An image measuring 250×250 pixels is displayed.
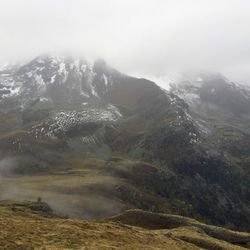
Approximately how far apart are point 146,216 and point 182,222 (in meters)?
10.5

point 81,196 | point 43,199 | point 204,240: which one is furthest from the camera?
point 81,196

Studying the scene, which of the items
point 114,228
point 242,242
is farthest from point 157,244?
point 242,242

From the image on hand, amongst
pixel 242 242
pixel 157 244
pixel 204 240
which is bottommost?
pixel 242 242

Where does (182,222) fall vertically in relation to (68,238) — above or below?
below

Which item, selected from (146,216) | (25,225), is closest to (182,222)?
(146,216)

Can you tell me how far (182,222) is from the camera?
77688 millimetres

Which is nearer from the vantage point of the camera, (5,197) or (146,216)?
(146,216)

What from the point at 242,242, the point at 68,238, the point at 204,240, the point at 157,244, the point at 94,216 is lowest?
the point at 94,216

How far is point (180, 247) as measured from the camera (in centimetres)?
4375

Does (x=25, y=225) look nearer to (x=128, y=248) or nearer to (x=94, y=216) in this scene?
(x=128, y=248)

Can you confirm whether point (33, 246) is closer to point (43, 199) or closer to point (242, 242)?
point (242, 242)

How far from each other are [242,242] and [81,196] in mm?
145251

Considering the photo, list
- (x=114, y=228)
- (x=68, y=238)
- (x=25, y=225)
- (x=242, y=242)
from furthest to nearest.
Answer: (x=242, y=242)
(x=114, y=228)
(x=25, y=225)
(x=68, y=238)

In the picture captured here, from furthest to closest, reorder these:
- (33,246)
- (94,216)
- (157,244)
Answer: (94,216) < (157,244) < (33,246)
